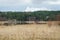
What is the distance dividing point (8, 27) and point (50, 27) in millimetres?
773

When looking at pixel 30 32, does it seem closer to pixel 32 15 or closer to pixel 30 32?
pixel 30 32

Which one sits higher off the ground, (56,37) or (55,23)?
(55,23)

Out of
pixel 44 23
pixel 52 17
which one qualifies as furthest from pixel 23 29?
pixel 52 17

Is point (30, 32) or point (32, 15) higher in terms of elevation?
point (32, 15)

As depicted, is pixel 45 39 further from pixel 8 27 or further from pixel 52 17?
pixel 8 27

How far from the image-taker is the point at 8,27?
2.91 m

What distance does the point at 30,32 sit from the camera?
2752 mm

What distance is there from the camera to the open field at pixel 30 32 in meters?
2.60

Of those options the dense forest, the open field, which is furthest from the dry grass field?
the dense forest

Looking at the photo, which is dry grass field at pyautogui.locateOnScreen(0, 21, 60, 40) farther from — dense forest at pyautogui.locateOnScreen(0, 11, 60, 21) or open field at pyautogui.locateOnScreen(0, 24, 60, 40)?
dense forest at pyautogui.locateOnScreen(0, 11, 60, 21)

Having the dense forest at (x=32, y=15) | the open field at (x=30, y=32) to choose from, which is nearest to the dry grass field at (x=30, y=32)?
the open field at (x=30, y=32)

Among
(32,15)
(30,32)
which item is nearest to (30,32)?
(30,32)

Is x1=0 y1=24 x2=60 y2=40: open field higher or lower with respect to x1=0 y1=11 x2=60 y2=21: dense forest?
lower

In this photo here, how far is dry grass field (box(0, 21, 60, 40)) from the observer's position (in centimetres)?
260
